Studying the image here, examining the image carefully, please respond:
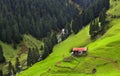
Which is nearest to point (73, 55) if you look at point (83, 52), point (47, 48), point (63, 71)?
Answer: point (83, 52)

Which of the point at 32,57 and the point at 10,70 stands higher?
the point at 32,57

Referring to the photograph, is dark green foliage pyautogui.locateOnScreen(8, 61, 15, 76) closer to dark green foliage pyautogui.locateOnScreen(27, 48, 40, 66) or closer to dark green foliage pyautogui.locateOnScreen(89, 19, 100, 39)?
dark green foliage pyautogui.locateOnScreen(27, 48, 40, 66)

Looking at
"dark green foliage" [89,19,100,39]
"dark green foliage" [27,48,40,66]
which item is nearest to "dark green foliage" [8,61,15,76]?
"dark green foliage" [27,48,40,66]

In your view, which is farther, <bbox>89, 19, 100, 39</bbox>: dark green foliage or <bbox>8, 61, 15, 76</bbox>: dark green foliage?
<bbox>89, 19, 100, 39</bbox>: dark green foliage

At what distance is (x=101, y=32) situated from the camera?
7603 inches

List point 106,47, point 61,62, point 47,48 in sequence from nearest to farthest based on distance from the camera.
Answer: point 61,62
point 106,47
point 47,48

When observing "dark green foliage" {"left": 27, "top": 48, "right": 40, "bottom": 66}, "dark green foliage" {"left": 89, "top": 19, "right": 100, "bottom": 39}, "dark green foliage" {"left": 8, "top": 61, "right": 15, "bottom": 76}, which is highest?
"dark green foliage" {"left": 89, "top": 19, "right": 100, "bottom": 39}

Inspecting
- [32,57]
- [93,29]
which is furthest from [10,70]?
[93,29]

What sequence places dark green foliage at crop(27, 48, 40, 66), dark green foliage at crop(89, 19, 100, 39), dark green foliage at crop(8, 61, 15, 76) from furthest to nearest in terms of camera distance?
1. dark green foliage at crop(89, 19, 100, 39)
2. dark green foliage at crop(8, 61, 15, 76)
3. dark green foliage at crop(27, 48, 40, 66)

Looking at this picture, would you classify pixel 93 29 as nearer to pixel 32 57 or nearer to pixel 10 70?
pixel 32 57

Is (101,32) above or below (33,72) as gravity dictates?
above

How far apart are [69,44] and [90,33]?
1479 centimetres

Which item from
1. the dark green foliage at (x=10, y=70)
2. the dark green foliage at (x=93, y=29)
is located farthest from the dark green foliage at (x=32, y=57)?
the dark green foliage at (x=93, y=29)

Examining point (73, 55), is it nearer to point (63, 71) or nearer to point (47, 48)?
point (63, 71)
